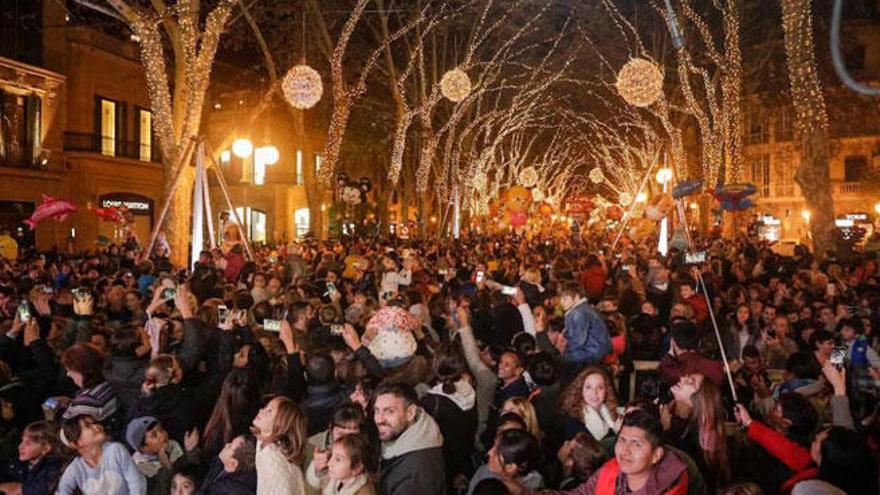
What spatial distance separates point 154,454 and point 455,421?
1962 mm

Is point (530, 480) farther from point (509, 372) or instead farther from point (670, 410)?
point (509, 372)

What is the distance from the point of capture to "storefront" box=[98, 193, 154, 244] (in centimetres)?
3219

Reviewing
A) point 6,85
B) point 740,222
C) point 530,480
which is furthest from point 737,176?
point 6,85

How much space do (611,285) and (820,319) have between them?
4.06 m

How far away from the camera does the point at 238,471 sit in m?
4.39

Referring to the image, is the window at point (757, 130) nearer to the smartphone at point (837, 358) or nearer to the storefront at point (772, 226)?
the storefront at point (772, 226)

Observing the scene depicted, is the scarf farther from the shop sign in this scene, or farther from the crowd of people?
the shop sign

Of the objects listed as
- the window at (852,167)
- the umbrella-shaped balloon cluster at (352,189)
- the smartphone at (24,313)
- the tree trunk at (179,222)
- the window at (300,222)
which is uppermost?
the window at (852,167)

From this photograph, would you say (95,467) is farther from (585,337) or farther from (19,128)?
(19,128)

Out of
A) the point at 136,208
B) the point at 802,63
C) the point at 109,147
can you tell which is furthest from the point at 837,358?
the point at 136,208

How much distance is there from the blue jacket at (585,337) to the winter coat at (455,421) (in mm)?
1961

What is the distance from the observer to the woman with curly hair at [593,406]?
5316 millimetres

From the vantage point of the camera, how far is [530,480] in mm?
4359

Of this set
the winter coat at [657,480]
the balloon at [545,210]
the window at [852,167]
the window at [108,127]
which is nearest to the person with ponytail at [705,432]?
the winter coat at [657,480]
